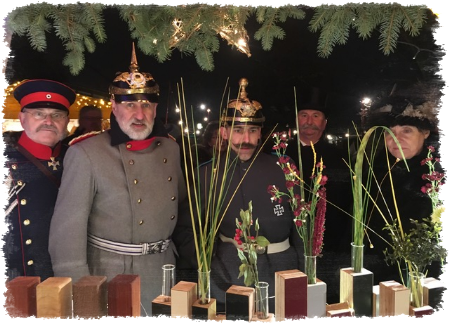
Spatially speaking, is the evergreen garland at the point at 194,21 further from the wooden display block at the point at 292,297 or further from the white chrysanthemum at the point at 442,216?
the wooden display block at the point at 292,297

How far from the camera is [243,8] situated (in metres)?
2.27

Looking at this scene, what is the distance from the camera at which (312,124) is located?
8.78 ft

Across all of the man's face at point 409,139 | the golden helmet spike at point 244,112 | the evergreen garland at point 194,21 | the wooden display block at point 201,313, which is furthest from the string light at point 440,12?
the wooden display block at point 201,313

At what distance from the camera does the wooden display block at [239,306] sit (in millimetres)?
1712

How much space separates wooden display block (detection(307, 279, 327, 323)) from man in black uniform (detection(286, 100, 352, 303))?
97cm

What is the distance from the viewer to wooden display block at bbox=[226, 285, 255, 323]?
171cm

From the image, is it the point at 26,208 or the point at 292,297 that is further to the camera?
the point at 26,208

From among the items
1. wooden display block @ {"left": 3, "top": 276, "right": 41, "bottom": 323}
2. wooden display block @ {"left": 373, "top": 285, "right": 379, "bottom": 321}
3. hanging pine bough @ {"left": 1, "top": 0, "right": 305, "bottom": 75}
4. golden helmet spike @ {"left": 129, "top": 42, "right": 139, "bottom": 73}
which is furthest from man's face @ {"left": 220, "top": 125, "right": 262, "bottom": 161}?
wooden display block @ {"left": 3, "top": 276, "right": 41, "bottom": 323}

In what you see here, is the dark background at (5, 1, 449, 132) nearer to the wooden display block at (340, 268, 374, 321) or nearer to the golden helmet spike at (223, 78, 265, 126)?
the golden helmet spike at (223, 78, 265, 126)

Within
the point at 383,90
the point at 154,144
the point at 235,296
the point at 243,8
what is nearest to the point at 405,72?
the point at 383,90

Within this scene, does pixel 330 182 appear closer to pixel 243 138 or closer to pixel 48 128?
pixel 243 138

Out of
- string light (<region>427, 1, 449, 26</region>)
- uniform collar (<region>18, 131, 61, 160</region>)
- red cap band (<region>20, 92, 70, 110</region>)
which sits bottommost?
uniform collar (<region>18, 131, 61, 160</region>)

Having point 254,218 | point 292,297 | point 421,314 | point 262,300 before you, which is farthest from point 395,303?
point 254,218

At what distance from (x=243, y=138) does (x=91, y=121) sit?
97cm
